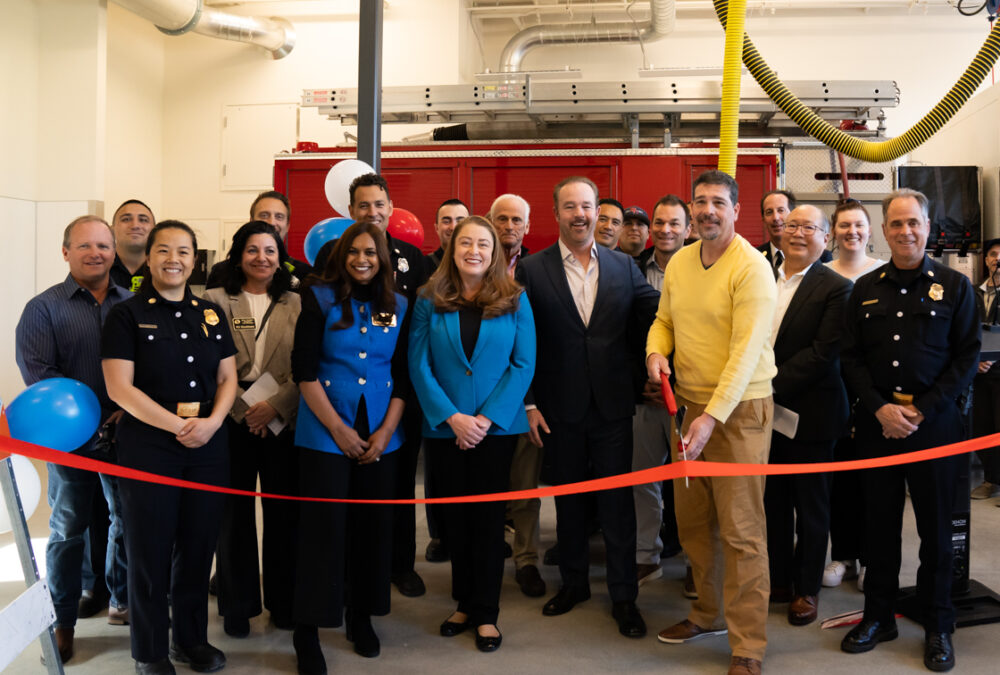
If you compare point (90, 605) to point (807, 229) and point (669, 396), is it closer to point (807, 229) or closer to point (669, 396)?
point (669, 396)

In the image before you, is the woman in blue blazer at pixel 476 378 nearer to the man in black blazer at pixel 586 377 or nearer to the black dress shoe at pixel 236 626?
the man in black blazer at pixel 586 377

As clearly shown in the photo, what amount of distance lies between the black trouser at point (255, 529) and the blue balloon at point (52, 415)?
1.97 ft

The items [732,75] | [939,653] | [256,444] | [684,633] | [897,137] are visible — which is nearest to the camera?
[939,653]

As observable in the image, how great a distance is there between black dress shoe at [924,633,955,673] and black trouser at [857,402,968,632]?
0.03 meters

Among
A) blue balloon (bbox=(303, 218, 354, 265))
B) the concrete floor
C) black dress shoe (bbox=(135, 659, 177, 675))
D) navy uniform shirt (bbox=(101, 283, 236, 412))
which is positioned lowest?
the concrete floor

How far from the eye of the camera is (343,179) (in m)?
4.40

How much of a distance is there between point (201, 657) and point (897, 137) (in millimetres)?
3748

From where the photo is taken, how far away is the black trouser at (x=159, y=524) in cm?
272

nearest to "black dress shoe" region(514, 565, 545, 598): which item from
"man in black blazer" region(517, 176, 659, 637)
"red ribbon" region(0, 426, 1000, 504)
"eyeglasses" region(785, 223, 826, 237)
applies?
"man in black blazer" region(517, 176, 659, 637)

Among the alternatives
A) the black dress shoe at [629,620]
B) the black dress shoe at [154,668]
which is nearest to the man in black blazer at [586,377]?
the black dress shoe at [629,620]

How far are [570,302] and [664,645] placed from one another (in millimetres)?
1473

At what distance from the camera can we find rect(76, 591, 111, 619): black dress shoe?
3432 millimetres

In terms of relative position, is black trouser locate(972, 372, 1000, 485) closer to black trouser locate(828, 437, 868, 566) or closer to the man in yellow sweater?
black trouser locate(828, 437, 868, 566)

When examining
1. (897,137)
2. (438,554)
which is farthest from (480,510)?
(897,137)
